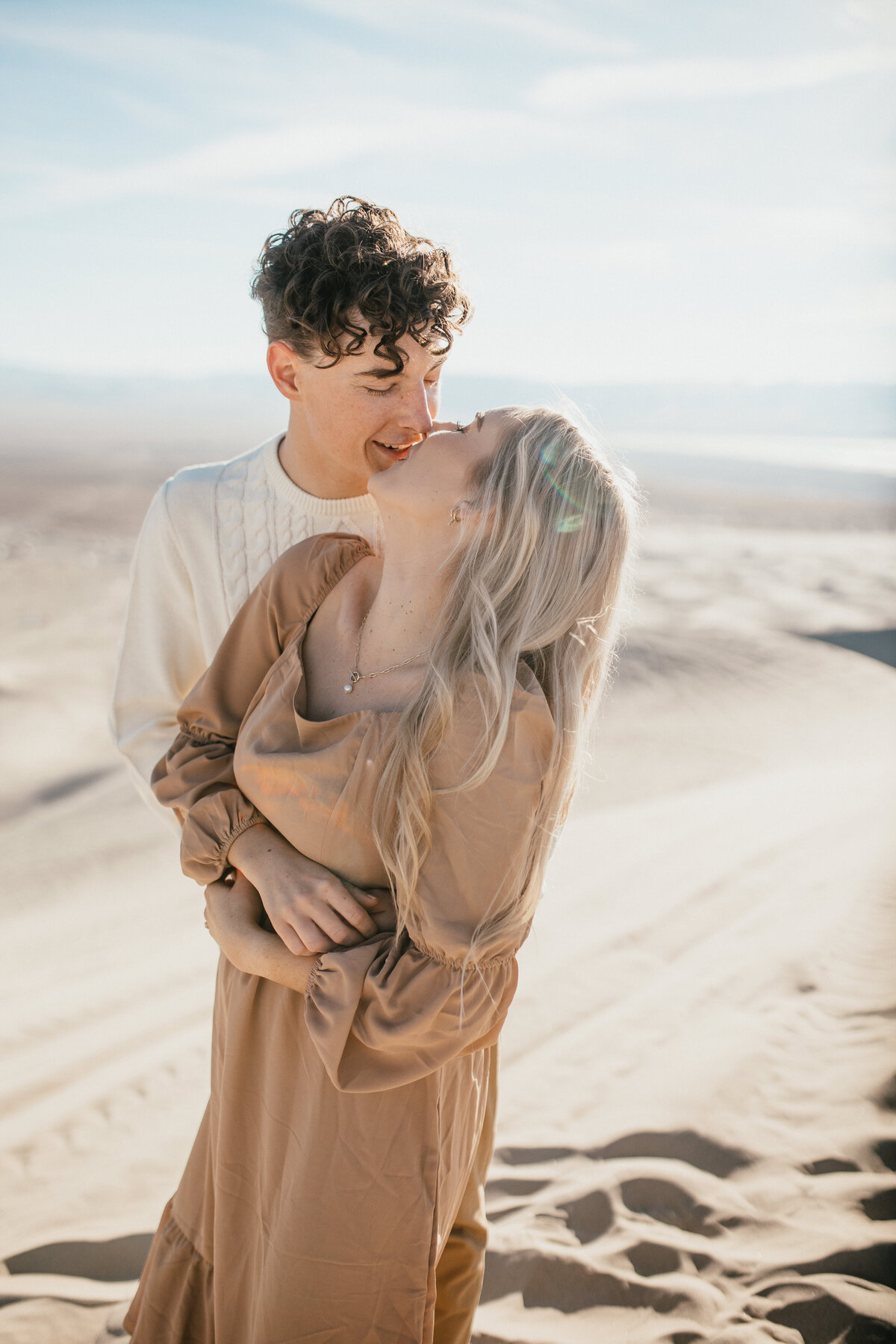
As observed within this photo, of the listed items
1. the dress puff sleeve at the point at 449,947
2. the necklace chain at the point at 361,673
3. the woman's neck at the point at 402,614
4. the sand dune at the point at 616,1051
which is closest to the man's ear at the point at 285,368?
the woman's neck at the point at 402,614

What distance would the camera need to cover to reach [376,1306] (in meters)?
1.84

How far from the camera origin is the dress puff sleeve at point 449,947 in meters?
1.70

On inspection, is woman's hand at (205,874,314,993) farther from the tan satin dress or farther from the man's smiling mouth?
the man's smiling mouth

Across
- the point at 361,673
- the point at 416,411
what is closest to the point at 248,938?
the point at 361,673

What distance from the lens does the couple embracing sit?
1.74 meters

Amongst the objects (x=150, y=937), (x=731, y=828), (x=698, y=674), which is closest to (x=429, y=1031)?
(x=150, y=937)

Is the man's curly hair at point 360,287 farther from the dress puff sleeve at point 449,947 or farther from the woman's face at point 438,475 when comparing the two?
the dress puff sleeve at point 449,947

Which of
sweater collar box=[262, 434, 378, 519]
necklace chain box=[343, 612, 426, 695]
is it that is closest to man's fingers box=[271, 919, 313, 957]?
necklace chain box=[343, 612, 426, 695]

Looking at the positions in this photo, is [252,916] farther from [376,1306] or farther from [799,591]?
[799,591]

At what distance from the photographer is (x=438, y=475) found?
1956mm

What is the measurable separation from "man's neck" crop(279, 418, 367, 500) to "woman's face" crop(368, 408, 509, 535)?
20.8 inches

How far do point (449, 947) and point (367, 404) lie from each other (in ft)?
4.57

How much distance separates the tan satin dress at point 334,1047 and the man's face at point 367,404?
43 cm

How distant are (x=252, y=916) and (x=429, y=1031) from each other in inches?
19.8
